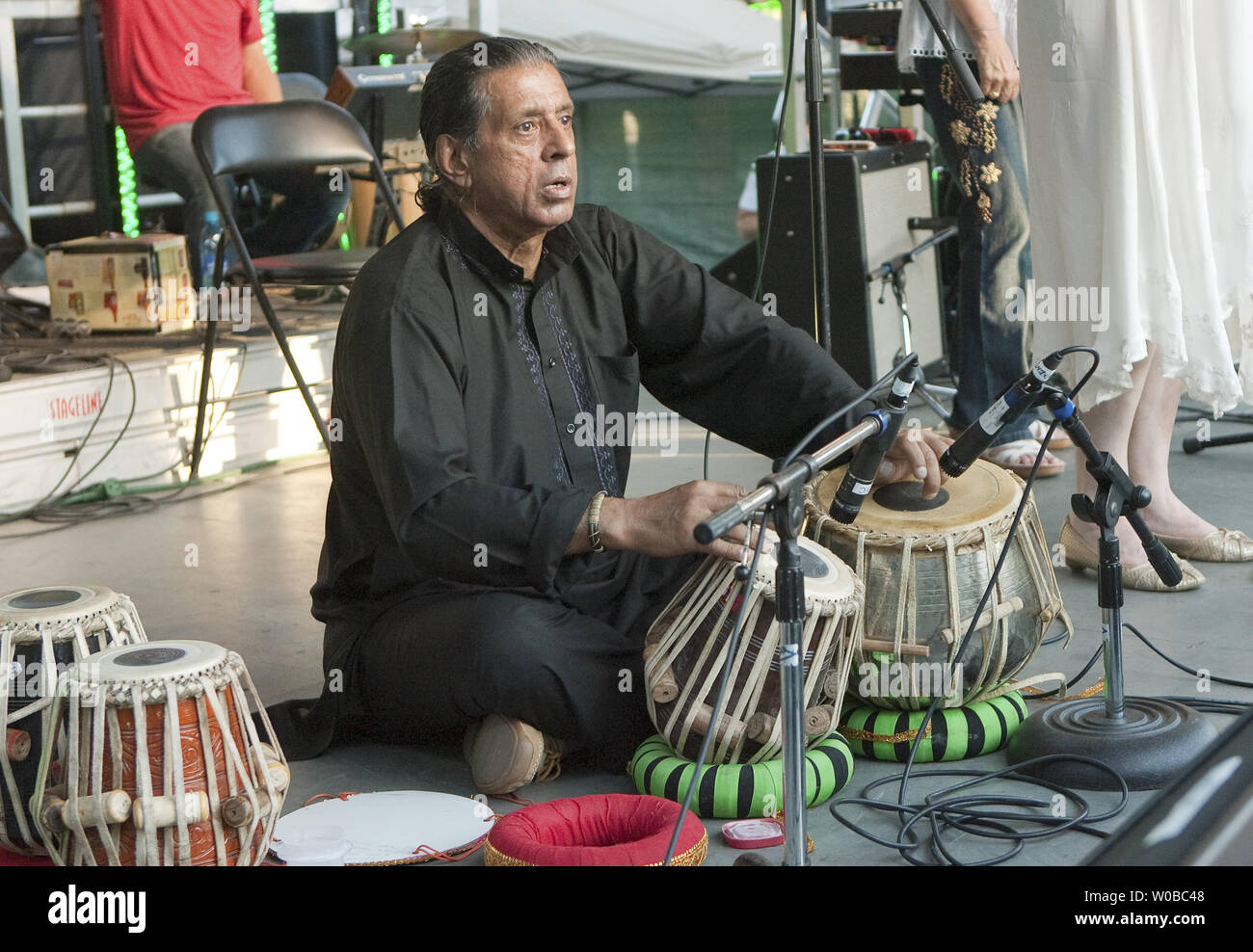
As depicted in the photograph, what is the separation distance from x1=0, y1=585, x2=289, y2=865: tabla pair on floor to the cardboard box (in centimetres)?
294

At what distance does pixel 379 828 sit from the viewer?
210cm

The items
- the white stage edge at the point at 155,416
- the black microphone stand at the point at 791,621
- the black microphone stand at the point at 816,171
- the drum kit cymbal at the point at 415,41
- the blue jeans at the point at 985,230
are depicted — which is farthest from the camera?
the drum kit cymbal at the point at 415,41

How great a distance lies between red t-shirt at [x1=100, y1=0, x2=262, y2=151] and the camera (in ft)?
15.6

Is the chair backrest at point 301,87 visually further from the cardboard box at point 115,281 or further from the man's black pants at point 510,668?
the man's black pants at point 510,668

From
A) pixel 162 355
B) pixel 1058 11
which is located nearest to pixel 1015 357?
pixel 1058 11

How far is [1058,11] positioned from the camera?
9.44ft

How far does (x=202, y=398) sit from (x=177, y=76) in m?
1.16

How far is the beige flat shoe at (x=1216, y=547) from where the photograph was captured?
10.2ft

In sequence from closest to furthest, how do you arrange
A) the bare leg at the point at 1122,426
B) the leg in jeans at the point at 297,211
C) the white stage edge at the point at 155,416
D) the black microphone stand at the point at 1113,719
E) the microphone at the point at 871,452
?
the microphone at the point at 871,452 → the black microphone stand at the point at 1113,719 → the bare leg at the point at 1122,426 → the white stage edge at the point at 155,416 → the leg in jeans at the point at 297,211

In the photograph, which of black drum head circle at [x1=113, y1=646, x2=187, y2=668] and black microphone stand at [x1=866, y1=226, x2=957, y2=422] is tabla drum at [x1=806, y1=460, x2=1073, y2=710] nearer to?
black drum head circle at [x1=113, y1=646, x2=187, y2=668]

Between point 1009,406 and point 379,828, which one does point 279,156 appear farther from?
point 1009,406

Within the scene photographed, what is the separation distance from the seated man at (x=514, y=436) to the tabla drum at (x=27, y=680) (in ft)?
1.51

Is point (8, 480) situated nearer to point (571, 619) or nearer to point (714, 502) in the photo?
point (571, 619)

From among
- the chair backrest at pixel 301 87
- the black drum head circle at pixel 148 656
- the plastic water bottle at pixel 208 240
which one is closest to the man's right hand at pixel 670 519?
the black drum head circle at pixel 148 656
